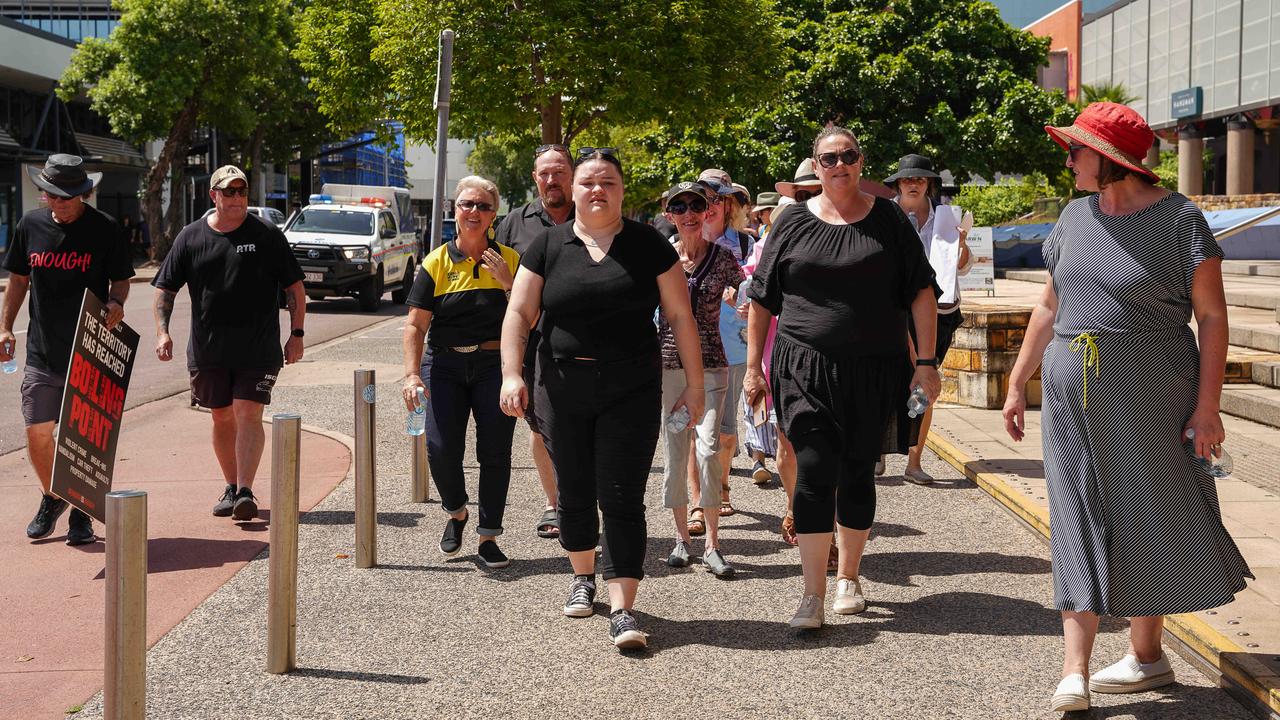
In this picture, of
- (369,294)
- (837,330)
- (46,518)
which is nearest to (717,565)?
(837,330)

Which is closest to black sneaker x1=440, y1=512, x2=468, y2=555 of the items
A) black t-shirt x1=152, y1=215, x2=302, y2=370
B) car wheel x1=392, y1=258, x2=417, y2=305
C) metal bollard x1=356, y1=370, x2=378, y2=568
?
metal bollard x1=356, y1=370, x2=378, y2=568

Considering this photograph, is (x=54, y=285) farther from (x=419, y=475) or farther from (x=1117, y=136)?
(x=1117, y=136)

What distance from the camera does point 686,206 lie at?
21.8 ft

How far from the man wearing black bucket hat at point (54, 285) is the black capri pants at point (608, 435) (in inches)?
112

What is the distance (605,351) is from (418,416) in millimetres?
1714

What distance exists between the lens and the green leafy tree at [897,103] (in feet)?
122

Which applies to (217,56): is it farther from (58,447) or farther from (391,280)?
(58,447)

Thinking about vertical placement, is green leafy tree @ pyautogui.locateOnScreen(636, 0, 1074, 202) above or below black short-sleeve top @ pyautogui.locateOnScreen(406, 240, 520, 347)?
above

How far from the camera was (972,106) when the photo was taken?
125ft

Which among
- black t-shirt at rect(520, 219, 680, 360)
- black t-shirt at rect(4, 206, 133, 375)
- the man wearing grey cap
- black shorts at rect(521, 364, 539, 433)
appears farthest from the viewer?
the man wearing grey cap

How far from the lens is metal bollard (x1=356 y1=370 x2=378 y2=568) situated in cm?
630

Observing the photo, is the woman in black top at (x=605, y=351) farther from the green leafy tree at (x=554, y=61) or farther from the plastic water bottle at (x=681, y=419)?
the green leafy tree at (x=554, y=61)

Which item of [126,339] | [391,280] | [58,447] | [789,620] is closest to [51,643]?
[58,447]

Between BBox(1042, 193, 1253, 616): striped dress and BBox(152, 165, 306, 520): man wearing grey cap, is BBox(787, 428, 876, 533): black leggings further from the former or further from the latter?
BBox(152, 165, 306, 520): man wearing grey cap
